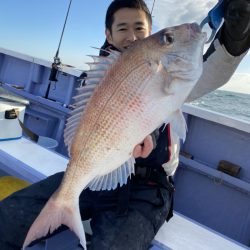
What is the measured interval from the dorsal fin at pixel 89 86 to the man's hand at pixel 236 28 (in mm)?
678

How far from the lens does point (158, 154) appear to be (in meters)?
2.30

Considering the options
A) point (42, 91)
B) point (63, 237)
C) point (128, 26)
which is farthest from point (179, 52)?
point (42, 91)

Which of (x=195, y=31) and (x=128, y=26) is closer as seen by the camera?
(x=195, y=31)

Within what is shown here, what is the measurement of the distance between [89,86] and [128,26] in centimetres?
109

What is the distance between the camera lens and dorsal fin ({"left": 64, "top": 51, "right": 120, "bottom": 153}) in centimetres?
160

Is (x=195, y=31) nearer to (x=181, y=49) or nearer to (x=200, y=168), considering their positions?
(x=181, y=49)

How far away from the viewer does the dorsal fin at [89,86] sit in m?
1.60

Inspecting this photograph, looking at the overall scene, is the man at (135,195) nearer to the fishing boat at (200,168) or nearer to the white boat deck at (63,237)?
the white boat deck at (63,237)

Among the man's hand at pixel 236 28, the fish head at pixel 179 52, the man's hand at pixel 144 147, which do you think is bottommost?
the man's hand at pixel 144 147

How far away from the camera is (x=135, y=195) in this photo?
2219 mm

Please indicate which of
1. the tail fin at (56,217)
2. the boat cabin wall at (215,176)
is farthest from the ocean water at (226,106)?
the tail fin at (56,217)

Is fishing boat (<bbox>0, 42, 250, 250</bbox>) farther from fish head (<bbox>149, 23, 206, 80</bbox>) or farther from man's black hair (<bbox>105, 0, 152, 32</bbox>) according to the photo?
fish head (<bbox>149, 23, 206, 80</bbox>)

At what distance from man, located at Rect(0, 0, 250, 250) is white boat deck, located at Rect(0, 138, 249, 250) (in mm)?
118

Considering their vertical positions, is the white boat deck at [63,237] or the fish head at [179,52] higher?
the fish head at [179,52]
